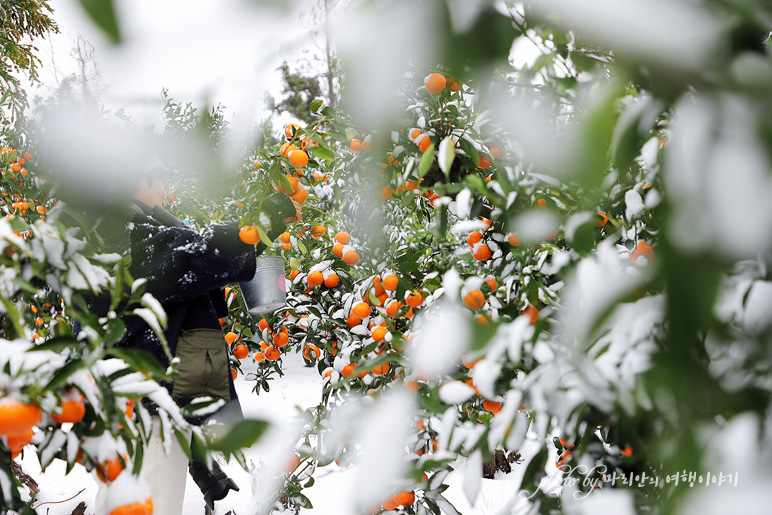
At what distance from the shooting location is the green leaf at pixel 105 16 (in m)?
0.15

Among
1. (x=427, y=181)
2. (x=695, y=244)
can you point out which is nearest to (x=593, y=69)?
(x=695, y=244)

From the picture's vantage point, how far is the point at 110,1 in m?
0.15

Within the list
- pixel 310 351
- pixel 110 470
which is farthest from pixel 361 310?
→ pixel 110 470

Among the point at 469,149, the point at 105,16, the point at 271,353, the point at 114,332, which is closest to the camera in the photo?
the point at 105,16

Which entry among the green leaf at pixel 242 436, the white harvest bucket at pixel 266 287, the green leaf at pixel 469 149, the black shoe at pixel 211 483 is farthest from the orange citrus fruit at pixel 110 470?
the black shoe at pixel 211 483

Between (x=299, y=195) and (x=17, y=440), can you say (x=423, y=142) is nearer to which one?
(x=299, y=195)

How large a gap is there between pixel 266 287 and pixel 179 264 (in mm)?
286

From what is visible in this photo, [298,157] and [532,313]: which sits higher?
[298,157]

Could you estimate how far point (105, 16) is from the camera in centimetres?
15

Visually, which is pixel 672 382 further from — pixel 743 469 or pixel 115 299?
pixel 115 299

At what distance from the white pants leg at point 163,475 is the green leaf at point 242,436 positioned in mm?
1181

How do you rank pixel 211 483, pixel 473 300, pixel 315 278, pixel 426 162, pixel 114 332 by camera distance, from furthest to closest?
pixel 211 483 < pixel 315 278 < pixel 473 300 < pixel 114 332 < pixel 426 162

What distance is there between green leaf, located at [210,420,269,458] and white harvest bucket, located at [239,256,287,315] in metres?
1.28

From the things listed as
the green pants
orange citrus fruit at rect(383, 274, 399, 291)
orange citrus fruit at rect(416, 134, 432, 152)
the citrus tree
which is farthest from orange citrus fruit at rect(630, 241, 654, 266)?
the green pants
